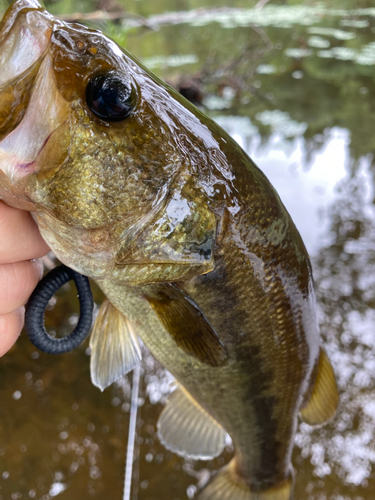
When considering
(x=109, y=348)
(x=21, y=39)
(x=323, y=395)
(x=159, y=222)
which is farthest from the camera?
(x=323, y=395)

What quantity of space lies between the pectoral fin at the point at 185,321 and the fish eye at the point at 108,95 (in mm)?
379

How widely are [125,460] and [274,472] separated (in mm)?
782

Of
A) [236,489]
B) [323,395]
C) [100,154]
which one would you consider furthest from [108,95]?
[236,489]

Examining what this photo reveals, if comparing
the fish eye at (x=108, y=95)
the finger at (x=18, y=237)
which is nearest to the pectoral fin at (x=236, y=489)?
the finger at (x=18, y=237)

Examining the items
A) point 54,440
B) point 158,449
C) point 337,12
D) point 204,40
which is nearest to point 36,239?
point 54,440

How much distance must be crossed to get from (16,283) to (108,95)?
0.44 m

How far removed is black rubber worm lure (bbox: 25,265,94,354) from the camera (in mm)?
833

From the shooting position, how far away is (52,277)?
855mm

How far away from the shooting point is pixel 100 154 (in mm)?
689

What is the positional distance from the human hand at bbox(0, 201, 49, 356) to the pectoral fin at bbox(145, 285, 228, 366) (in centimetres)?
27

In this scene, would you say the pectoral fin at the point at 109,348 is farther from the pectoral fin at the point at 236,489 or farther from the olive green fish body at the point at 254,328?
the pectoral fin at the point at 236,489

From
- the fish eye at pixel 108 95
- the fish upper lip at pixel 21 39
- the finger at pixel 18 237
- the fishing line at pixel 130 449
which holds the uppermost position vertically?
the fish upper lip at pixel 21 39

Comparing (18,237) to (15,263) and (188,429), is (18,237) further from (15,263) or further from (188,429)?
(188,429)

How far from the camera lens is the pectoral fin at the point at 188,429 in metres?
1.28
